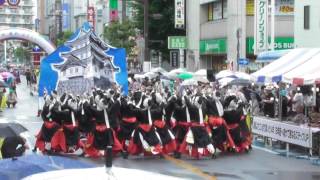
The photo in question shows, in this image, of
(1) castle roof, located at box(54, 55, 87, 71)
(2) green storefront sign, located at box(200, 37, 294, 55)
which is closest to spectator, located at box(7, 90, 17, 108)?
(2) green storefront sign, located at box(200, 37, 294, 55)

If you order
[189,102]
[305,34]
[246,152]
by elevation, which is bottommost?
[246,152]

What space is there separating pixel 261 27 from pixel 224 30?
1302 cm

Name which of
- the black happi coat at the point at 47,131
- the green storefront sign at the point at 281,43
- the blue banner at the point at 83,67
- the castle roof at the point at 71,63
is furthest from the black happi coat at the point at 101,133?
the green storefront sign at the point at 281,43

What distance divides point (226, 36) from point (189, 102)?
2917cm

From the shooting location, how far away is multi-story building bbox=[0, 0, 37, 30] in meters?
177

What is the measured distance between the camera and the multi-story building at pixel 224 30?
141ft

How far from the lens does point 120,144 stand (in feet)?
51.3

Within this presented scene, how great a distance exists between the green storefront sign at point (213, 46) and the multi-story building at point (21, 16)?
13151cm

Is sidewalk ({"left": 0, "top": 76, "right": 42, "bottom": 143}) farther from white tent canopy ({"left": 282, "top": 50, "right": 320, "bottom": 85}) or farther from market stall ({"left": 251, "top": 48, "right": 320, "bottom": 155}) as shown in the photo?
white tent canopy ({"left": 282, "top": 50, "right": 320, "bottom": 85})

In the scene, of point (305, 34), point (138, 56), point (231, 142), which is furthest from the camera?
point (138, 56)

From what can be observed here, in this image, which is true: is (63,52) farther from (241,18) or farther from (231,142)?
(241,18)

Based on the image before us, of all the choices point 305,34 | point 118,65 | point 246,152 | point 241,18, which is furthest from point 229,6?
point 246,152

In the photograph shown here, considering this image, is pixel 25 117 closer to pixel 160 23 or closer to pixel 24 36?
pixel 24 36

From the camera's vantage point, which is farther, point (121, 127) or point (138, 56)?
point (138, 56)
